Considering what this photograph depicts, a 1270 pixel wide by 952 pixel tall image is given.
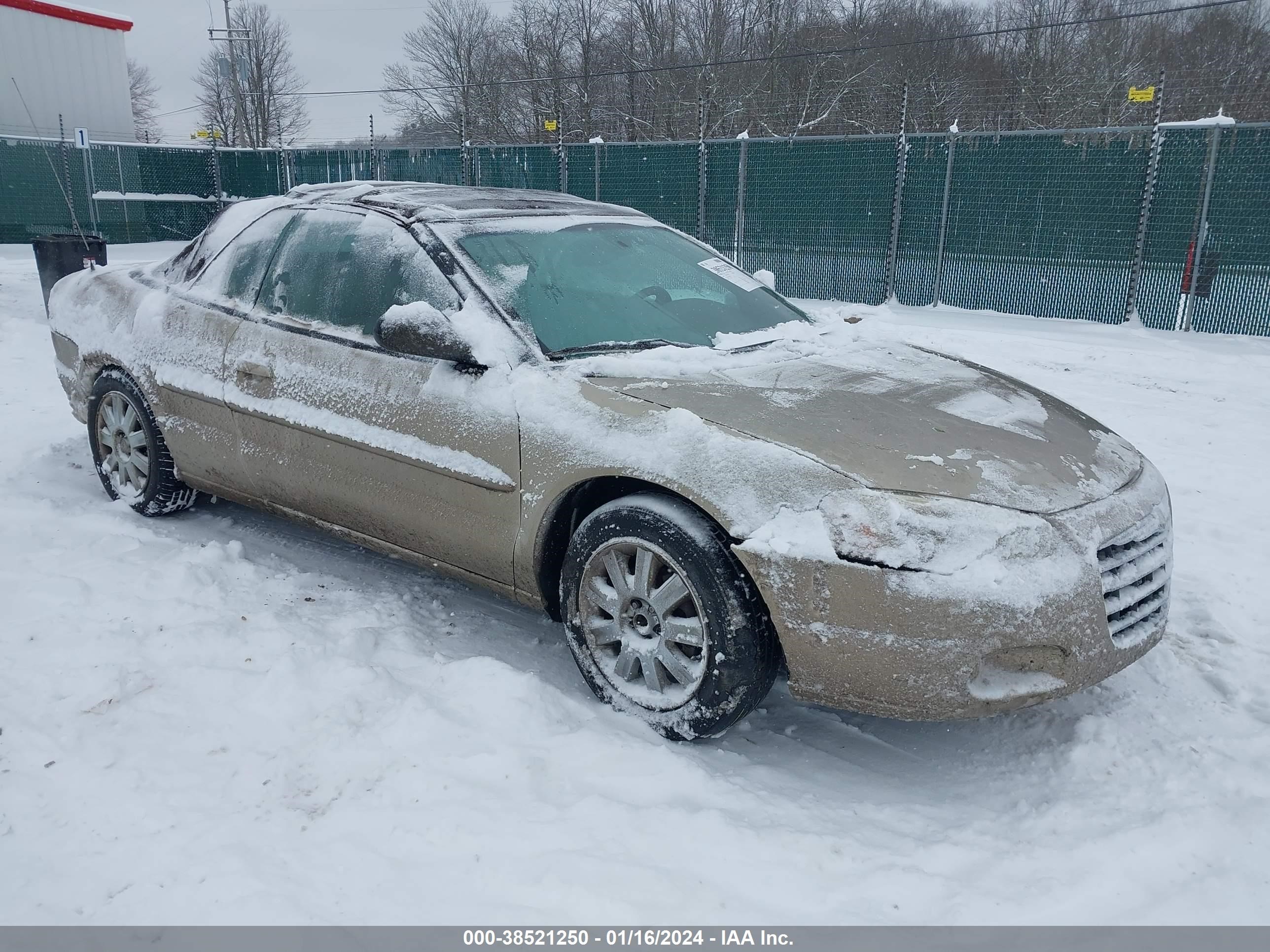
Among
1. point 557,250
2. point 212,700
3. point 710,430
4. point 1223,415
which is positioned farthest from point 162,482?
point 1223,415

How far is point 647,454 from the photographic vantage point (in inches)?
113

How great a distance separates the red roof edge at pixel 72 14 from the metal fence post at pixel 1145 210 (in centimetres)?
2598

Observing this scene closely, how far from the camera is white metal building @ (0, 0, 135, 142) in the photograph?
24.2m

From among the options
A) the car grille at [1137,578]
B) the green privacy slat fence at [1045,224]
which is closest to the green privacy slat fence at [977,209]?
the green privacy slat fence at [1045,224]

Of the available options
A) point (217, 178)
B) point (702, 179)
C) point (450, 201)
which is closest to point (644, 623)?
point (450, 201)

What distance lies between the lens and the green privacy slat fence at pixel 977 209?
1012 centimetres

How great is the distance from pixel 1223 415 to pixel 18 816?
7.24 meters

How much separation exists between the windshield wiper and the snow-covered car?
0.02m

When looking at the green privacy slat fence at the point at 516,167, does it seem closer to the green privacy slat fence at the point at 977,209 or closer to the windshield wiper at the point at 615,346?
the green privacy slat fence at the point at 977,209

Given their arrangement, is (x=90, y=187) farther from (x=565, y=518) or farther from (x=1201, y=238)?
(x=565, y=518)

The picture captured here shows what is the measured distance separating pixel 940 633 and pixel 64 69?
98.7 ft

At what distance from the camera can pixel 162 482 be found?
4.51 metres

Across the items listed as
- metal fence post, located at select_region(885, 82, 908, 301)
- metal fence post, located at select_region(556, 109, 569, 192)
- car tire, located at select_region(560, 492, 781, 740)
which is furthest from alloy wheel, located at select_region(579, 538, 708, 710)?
metal fence post, located at select_region(556, 109, 569, 192)

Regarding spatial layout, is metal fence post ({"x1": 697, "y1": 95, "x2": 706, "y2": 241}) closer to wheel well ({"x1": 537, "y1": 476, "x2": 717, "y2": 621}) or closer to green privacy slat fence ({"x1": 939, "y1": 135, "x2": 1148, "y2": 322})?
green privacy slat fence ({"x1": 939, "y1": 135, "x2": 1148, "y2": 322})
